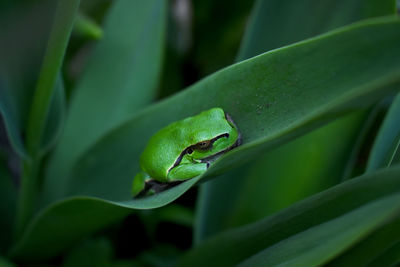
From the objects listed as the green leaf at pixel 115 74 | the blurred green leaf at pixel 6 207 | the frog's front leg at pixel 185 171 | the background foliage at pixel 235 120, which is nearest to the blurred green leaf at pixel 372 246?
the background foliage at pixel 235 120

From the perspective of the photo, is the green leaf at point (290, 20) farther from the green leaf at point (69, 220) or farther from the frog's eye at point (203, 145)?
the green leaf at point (69, 220)

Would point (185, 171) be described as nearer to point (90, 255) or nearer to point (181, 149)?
point (181, 149)

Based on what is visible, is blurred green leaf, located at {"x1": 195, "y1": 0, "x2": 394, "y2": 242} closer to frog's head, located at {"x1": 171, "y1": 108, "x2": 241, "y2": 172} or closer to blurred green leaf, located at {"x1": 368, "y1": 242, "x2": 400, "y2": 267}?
frog's head, located at {"x1": 171, "y1": 108, "x2": 241, "y2": 172}

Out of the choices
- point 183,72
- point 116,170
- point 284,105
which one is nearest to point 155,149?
point 116,170

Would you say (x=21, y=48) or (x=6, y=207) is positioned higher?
(x=21, y=48)

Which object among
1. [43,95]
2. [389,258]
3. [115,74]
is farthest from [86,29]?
[389,258]

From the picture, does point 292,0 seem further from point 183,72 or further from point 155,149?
point 183,72

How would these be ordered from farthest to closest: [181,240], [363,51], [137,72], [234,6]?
[234,6], [181,240], [137,72], [363,51]

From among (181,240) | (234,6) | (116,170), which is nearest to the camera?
(116,170)
